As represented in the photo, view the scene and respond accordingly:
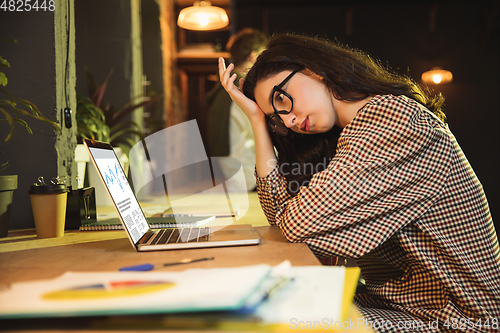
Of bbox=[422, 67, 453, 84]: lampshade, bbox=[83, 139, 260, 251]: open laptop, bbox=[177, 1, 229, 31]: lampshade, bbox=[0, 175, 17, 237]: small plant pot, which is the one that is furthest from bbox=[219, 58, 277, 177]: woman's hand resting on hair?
bbox=[422, 67, 453, 84]: lampshade

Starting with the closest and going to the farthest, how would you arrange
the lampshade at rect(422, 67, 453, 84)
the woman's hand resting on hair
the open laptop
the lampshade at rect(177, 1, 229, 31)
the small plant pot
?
the open laptop < the small plant pot < the woman's hand resting on hair < the lampshade at rect(177, 1, 229, 31) < the lampshade at rect(422, 67, 453, 84)

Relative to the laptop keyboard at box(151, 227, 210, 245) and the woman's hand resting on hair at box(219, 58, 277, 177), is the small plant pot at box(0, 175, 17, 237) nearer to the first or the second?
the laptop keyboard at box(151, 227, 210, 245)

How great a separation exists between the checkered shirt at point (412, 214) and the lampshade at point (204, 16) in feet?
10.4

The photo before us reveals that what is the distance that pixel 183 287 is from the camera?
46cm

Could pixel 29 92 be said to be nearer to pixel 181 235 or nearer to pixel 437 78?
pixel 181 235

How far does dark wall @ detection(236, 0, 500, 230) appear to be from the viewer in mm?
5188

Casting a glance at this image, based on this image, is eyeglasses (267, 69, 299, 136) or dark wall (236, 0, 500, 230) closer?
eyeglasses (267, 69, 299, 136)

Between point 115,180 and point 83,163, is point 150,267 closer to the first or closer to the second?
point 115,180

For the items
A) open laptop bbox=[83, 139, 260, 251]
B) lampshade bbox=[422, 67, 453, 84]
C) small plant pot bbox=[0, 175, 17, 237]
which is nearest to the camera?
open laptop bbox=[83, 139, 260, 251]

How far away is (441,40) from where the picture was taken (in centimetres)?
525

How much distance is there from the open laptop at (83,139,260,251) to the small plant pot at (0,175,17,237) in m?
0.28

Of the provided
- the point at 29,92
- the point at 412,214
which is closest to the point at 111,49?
the point at 29,92

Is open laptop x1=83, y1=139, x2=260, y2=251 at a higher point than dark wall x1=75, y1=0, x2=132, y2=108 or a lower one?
lower

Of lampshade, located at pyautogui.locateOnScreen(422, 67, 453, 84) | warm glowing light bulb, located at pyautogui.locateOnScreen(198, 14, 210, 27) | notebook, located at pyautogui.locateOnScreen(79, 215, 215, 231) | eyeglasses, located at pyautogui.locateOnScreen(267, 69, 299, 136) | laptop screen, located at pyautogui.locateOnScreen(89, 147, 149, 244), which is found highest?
warm glowing light bulb, located at pyautogui.locateOnScreen(198, 14, 210, 27)
